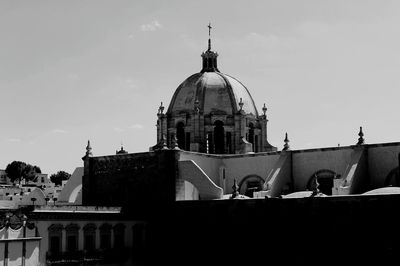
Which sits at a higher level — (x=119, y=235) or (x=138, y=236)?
(x=119, y=235)

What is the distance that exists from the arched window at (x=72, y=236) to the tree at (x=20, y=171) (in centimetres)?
7595

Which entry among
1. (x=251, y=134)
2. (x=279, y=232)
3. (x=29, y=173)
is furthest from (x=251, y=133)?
(x=29, y=173)

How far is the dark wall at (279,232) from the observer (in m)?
29.8

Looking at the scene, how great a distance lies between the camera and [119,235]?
1425 inches

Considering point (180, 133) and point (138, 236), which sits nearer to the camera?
point (138, 236)

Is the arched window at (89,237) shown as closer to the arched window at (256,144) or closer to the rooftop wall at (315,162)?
the rooftop wall at (315,162)

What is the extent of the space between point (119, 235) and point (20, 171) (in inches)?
2934

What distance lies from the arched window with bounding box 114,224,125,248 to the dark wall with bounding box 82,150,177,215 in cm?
204

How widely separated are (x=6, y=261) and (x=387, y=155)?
22673 millimetres

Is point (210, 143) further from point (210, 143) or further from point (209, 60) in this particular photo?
point (209, 60)

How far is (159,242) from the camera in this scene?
3778 centimetres

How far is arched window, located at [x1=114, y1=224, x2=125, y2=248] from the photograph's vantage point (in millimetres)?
35906

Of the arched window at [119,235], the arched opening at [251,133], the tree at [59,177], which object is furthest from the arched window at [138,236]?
the tree at [59,177]

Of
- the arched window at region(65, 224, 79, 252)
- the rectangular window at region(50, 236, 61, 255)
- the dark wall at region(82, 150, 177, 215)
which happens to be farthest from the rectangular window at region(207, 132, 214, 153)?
the rectangular window at region(50, 236, 61, 255)
